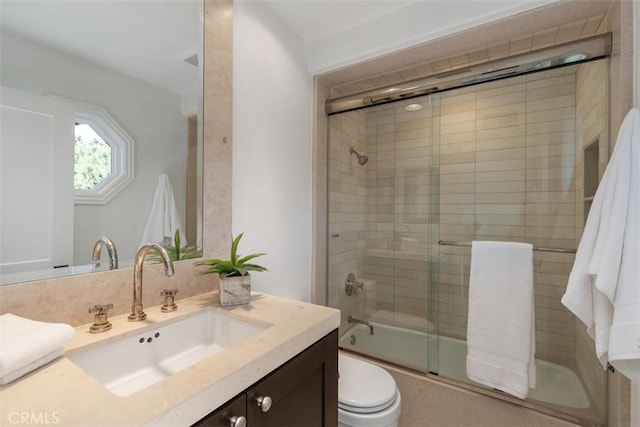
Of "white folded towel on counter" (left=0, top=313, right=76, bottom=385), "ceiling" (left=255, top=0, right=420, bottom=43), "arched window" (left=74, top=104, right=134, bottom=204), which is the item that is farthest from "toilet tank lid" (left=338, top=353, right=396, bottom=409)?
"ceiling" (left=255, top=0, right=420, bottom=43)

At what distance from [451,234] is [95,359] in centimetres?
204

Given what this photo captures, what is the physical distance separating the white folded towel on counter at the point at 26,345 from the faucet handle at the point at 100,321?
0.55ft

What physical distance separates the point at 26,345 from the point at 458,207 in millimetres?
2213

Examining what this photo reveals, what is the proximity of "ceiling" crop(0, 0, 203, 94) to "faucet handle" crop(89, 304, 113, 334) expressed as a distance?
0.80 metres

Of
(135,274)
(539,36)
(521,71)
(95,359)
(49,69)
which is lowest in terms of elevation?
(95,359)

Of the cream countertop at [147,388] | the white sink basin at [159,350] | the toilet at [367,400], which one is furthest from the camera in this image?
the toilet at [367,400]

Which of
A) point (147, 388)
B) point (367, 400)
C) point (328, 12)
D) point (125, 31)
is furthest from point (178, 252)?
point (328, 12)

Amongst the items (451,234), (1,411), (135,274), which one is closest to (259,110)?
(135,274)

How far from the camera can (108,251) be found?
3.12 ft

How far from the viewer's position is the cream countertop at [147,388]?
475 millimetres

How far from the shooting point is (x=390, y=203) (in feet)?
7.46

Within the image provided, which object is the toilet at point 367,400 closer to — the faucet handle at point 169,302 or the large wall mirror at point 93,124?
the faucet handle at point 169,302

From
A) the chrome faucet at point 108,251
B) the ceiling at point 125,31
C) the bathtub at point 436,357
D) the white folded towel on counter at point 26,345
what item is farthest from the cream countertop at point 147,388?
the bathtub at point 436,357

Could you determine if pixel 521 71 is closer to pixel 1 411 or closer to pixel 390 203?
pixel 390 203
